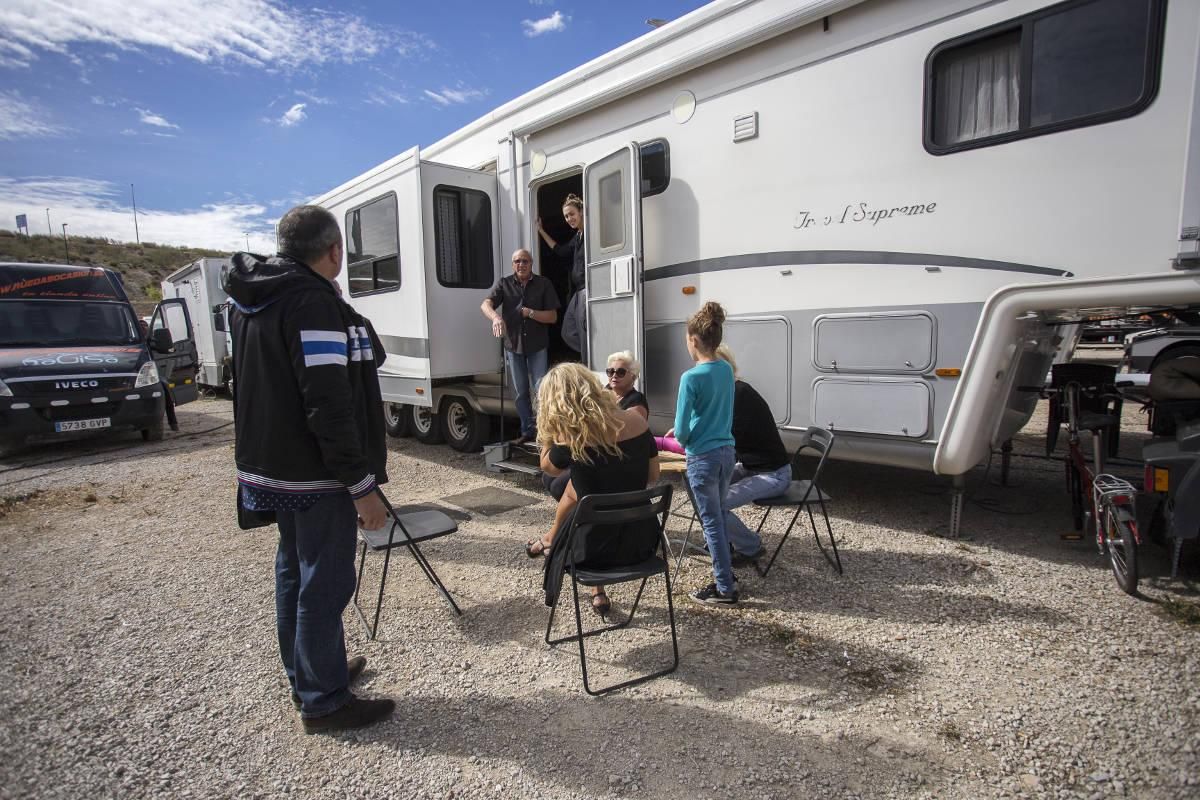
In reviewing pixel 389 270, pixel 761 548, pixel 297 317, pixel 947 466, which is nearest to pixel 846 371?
pixel 947 466

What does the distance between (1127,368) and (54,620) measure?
23.5 ft

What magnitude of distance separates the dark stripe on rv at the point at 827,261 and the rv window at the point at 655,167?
559 millimetres

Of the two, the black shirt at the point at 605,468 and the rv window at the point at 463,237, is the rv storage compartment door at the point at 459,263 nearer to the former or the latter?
the rv window at the point at 463,237

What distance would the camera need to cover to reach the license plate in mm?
7297

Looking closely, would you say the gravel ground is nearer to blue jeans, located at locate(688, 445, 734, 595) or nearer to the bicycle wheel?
the bicycle wheel

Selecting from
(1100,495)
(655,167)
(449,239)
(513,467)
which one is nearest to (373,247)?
(449,239)

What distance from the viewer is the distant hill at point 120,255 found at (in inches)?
1411

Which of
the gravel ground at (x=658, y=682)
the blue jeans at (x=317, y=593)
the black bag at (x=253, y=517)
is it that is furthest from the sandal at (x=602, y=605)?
the black bag at (x=253, y=517)

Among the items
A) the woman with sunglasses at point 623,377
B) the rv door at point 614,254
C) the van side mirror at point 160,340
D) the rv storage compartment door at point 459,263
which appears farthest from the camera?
the van side mirror at point 160,340

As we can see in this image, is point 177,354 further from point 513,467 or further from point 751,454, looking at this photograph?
point 751,454

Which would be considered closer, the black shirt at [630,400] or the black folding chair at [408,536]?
the black folding chair at [408,536]

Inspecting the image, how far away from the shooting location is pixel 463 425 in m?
6.67

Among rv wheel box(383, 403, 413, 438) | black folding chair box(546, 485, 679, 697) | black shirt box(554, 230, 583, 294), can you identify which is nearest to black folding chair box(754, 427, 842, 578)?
black folding chair box(546, 485, 679, 697)

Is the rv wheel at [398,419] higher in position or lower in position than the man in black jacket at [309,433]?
lower
